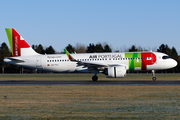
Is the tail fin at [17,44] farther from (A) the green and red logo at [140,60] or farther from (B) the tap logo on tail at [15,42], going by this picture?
(A) the green and red logo at [140,60]

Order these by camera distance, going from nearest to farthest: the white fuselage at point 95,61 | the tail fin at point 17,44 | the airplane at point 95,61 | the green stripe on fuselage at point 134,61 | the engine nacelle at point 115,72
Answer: the engine nacelle at point 115,72, the airplane at point 95,61, the green stripe on fuselage at point 134,61, the white fuselage at point 95,61, the tail fin at point 17,44

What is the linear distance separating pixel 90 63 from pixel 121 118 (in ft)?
69.6

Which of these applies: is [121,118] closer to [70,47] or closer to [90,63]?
[90,63]

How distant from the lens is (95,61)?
32281 millimetres

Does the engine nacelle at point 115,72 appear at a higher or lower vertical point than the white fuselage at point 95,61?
lower

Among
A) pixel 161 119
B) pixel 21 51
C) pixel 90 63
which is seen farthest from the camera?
pixel 21 51

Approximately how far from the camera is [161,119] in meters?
8.60

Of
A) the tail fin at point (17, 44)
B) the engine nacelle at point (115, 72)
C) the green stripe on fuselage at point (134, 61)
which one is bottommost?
the engine nacelle at point (115, 72)

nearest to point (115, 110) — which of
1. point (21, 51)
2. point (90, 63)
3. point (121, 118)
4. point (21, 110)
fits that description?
point (121, 118)

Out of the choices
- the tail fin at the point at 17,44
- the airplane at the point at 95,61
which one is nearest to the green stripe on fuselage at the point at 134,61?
the airplane at the point at 95,61

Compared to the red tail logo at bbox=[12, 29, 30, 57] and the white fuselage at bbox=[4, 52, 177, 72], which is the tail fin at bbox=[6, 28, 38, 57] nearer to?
the red tail logo at bbox=[12, 29, 30, 57]

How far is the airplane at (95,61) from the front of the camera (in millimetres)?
30619

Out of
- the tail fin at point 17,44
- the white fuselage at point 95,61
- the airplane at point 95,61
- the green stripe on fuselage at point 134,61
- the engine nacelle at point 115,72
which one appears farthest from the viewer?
the tail fin at point 17,44

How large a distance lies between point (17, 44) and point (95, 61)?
12.2 metres
